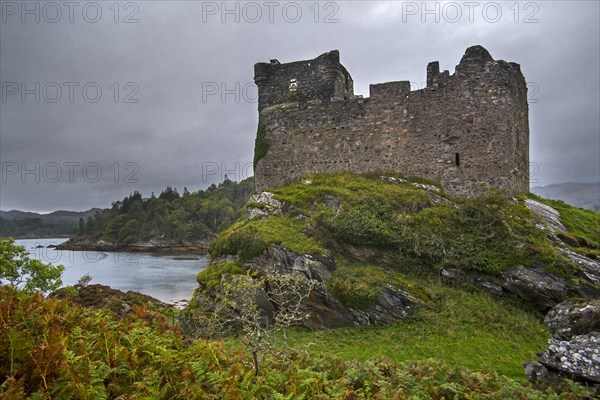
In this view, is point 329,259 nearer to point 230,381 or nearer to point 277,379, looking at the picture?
point 277,379

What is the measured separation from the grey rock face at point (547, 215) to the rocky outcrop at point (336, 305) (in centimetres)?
838

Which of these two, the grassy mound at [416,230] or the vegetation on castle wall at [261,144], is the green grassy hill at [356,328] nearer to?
the grassy mound at [416,230]

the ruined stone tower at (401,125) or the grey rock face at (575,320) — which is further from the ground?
the ruined stone tower at (401,125)

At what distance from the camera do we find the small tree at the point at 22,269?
911 inches

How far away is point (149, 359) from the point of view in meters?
6.65

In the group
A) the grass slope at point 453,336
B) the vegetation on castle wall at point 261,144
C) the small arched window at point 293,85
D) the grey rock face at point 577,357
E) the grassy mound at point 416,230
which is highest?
the small arched window at point 293,85

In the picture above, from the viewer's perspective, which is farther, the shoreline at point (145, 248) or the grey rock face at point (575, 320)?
the shoreline at point (145, 248)

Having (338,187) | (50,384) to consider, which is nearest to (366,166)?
(338,187)

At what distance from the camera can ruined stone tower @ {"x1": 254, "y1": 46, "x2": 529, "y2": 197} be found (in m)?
21.0

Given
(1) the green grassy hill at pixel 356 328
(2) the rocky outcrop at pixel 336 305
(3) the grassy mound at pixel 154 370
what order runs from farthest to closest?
(2) the rocky outcrop at pixel 336 305 < (1) the green grassy hill at pixel 356 328 < (3) the grassy mound at pixel 154 370

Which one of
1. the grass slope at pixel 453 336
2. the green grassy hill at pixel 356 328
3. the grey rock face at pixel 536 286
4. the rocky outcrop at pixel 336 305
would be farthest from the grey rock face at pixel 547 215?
the rocky outcrop at pixel 336 305

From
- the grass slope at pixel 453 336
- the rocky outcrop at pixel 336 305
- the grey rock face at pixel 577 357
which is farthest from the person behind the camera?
the rocky outcrop at pixel 336 305

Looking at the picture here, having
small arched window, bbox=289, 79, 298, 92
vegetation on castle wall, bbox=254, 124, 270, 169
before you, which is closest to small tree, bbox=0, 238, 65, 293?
vegetation on castle wall, bbox=254, 124, 270, 169

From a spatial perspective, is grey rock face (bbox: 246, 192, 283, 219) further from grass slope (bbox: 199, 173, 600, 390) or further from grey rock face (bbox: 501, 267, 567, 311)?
grey rock face (bbox: 501, 267, 567, 311)
